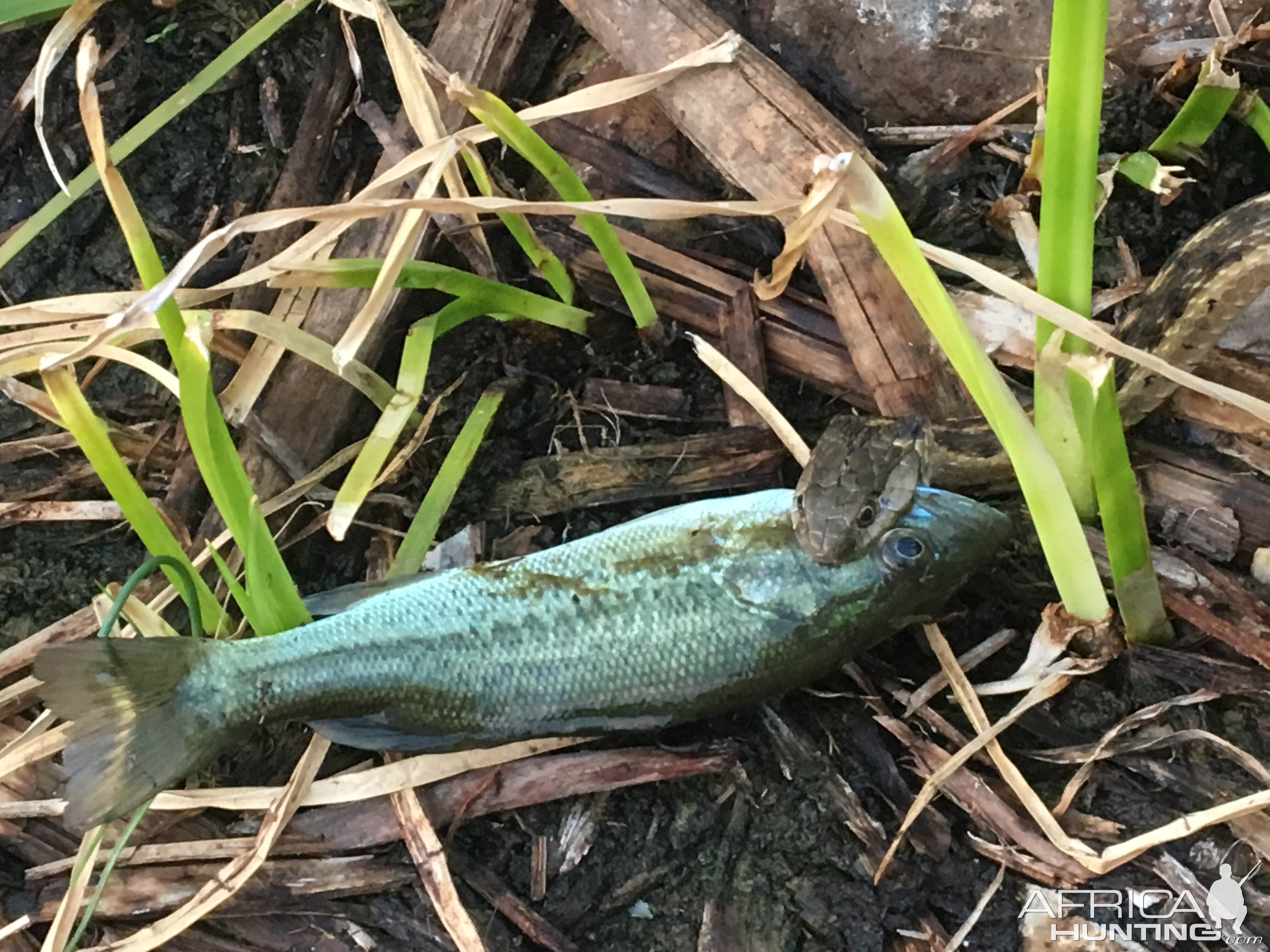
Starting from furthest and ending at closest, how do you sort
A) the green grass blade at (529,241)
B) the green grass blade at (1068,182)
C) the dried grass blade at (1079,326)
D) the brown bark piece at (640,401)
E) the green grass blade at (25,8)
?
the brown bark piece at (640,401)
the green grass blade at (25,8)
the green grass blade at (529,241)
the dried grass blade at (1079,326)
the green grass blade at (1068,182)

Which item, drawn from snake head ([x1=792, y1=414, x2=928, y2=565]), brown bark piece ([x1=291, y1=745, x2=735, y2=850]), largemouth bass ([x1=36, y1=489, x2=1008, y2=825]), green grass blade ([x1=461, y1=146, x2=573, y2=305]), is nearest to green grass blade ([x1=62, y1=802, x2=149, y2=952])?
largemouth bass ([x1=36, y1=489, x2=1008, y2=825])

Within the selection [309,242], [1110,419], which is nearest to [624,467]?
[309,242]

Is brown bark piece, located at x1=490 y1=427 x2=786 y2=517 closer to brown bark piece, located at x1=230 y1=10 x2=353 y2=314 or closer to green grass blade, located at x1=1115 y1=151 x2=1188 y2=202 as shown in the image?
brown bark piece, located at x1=230 y1=10 x2=353 y2=314

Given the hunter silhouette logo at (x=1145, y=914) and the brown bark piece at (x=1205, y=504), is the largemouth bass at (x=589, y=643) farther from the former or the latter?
the hunter silhouette logo at (x=1145, y=914)

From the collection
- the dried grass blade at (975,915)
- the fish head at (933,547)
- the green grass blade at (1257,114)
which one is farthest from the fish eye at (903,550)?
the green grass blade at (1257,114)

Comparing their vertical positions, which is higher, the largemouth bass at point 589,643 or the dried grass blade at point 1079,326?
the dried grass blade at point 1079,326

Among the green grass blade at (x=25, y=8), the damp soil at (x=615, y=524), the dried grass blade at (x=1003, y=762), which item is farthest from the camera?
the green grass blade at (x=25, y=8)

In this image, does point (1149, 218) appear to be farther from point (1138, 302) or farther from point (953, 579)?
point (953, 579)
